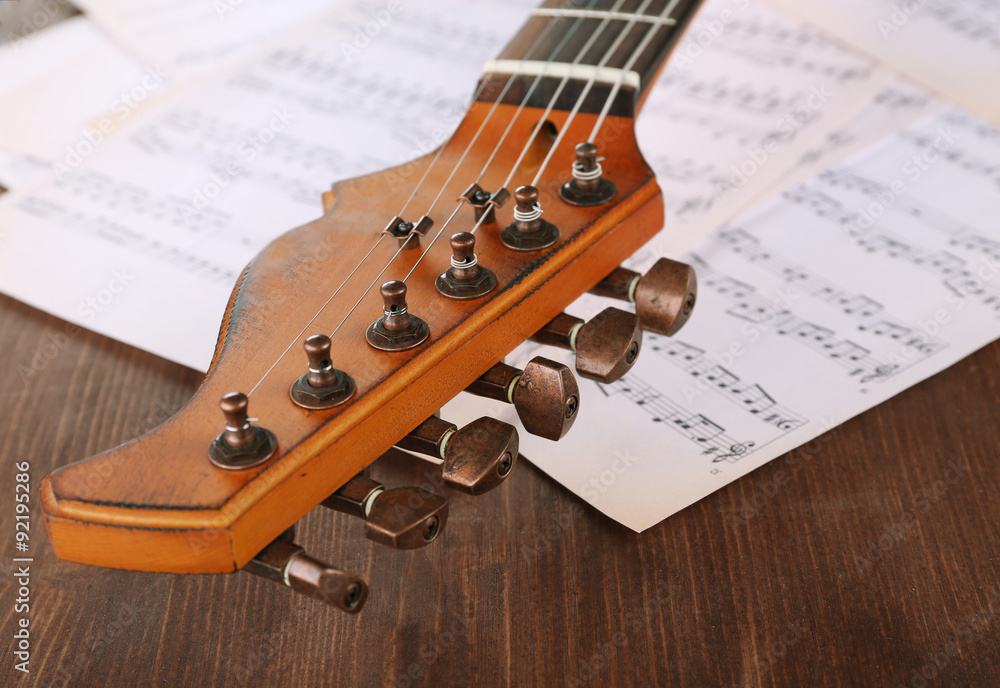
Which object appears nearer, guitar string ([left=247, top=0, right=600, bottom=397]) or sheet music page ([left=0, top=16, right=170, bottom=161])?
guitar string ([left=247, top=0, right=600, bottom=397])

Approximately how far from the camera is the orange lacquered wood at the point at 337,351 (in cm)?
63

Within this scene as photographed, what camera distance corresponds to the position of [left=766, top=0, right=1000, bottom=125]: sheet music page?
62.9 inches

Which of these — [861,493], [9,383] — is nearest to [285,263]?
[9,383]

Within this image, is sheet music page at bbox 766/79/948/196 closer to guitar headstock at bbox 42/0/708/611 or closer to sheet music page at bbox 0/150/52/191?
guitar headstock at bbox 42/0/708/611

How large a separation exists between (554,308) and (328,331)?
0.68 feet

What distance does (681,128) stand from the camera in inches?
62.2

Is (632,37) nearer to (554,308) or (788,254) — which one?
(788,254)

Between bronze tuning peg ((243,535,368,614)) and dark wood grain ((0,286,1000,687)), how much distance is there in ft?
0.53

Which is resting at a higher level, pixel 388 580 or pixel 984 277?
pixel 984 277

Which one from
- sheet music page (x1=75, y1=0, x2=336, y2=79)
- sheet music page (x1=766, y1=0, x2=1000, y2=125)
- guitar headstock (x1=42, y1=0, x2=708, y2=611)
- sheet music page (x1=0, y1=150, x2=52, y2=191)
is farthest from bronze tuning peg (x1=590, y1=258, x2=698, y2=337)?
sheet music page (x1=75, y1=0, x2=336, y2=79)

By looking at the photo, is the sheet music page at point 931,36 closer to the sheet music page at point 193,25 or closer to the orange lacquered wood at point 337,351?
the orange lacquered wood at point 337,351

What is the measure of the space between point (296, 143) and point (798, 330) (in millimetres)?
867

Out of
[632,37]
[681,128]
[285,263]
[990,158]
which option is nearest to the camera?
[285,263]

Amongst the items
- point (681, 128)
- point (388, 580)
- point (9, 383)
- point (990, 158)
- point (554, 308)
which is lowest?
point (9, 383)
